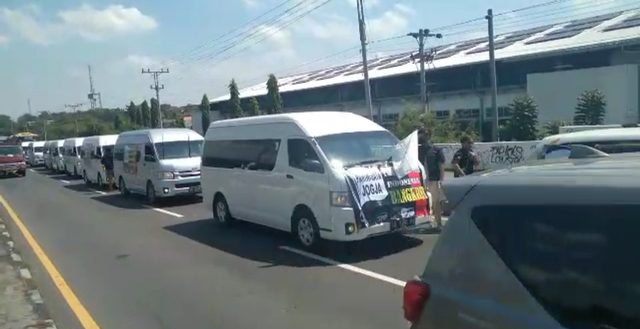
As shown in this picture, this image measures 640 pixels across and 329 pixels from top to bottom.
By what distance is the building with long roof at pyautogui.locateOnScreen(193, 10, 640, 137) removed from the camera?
133ft

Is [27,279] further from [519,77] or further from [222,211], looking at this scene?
[519,77]

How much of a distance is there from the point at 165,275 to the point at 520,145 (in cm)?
1792

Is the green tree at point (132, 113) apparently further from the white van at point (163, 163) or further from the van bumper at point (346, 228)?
the van bumper at point (346, 228)

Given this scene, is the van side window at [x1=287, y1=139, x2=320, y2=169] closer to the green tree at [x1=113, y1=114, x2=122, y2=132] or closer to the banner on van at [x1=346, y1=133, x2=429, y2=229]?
the banner on van at [x1=346, y1=133, x2=429, y2=229]

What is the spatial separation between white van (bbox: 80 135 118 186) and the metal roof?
3256 cm

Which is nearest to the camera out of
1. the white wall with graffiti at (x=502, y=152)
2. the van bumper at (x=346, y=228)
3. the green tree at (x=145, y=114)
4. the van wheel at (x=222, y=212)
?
the van bumper at (x=346, y=228)

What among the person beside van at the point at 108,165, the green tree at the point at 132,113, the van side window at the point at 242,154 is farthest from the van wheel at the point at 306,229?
the green tree at the point at 132,113

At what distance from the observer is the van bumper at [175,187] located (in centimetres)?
1723

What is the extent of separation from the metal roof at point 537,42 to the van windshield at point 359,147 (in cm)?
3579

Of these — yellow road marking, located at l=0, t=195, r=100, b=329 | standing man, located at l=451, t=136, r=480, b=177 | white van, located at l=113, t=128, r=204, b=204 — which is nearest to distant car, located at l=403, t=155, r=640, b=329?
yellow road marking, located at l=0, t=195, r=100, b=329

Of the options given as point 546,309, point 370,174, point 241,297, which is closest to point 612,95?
point 370,174

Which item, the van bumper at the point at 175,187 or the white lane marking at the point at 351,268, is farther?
the van bumper at the point at 175,187

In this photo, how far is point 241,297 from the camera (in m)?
7.35

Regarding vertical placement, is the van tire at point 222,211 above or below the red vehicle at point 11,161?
below
